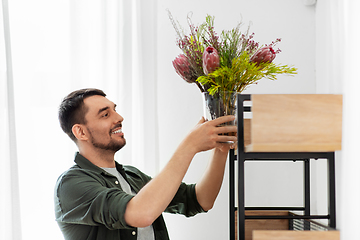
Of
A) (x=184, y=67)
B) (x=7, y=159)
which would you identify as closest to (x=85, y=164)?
(x=7, y=159)

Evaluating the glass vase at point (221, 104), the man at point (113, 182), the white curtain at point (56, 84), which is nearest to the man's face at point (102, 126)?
the man at point (113, 182)

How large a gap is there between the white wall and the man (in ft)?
0.89

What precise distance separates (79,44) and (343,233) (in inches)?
53.6

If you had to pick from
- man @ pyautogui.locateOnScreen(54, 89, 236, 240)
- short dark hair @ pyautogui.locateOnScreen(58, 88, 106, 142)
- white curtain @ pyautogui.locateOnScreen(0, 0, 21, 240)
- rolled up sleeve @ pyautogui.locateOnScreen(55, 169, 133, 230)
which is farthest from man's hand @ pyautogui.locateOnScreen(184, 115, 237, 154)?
white curtain @ pyautogui.locateOnScreen(0, 0, 21, 240)

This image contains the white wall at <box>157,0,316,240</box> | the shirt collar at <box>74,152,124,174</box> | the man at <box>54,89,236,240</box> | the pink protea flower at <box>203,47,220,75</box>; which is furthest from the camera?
the white wall at <box>157,0,316,240</box>

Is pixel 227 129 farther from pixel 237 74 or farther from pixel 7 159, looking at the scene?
pixel 7 159

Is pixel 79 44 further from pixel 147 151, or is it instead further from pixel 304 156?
pixel 304 156

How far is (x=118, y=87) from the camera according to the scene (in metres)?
1.72

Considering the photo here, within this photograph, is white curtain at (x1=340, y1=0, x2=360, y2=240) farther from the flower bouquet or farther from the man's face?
the man's face

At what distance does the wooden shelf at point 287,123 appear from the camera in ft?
2.84

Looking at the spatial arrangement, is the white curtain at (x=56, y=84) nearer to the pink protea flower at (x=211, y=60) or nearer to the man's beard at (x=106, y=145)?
the man's beard at (x=106, y=145)

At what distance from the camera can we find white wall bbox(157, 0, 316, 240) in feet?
5.64

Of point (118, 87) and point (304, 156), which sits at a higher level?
point (118, 87)

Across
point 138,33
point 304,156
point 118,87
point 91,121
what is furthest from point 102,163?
point 304,156
